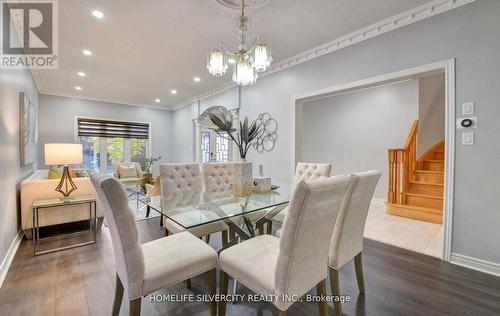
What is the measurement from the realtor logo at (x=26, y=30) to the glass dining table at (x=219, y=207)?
218 cm

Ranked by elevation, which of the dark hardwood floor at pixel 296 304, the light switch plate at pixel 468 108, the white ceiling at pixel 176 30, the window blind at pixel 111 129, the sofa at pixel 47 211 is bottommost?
the dark hardwood floor at pixel 296 304

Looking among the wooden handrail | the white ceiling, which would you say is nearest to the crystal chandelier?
the white ceiling

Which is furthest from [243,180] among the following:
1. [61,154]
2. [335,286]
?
[61,154]

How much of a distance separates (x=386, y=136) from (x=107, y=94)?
705 cm

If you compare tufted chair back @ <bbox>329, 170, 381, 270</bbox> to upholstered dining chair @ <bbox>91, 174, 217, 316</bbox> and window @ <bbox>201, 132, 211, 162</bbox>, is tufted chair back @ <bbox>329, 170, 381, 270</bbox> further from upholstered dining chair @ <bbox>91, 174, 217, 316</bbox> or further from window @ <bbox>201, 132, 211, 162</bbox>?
window @ <bbox>201, 132, 211, 162</bbox>

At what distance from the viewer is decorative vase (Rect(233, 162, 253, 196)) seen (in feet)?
7.59

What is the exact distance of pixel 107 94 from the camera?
20.3ft

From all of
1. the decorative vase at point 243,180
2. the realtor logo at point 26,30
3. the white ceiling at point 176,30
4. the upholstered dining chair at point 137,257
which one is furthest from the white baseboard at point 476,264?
the realtor logo at point 26,30

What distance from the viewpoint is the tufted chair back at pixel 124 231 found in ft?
3.70

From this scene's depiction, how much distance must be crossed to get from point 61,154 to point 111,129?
4.48 meters

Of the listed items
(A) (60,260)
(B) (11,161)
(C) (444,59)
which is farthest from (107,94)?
(C) (444,59)

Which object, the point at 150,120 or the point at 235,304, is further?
the point at 150,120

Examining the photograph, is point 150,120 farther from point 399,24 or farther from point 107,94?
point 399,24

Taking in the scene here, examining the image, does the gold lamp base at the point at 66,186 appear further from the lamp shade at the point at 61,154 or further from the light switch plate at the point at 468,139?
the light switch plate at the point at 468,139
